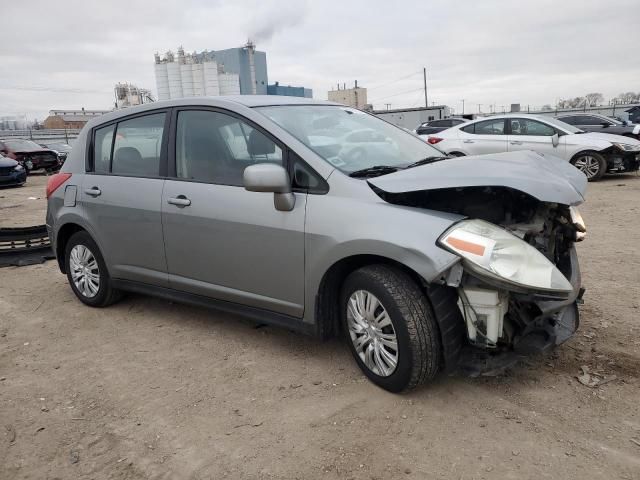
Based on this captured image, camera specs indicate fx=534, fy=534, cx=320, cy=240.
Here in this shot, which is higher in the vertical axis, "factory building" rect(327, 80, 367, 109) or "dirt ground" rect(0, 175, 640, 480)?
"factory building" rect(327, 80, 367, 109)

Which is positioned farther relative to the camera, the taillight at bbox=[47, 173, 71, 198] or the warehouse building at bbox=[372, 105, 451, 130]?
the warehouse building at bbox=[372, 105, 451, 130]

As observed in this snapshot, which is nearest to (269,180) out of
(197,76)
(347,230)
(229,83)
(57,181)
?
(347,230)

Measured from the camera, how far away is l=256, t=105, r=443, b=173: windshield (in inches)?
133

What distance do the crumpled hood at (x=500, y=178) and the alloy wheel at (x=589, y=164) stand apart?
909 centimetres

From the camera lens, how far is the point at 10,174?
53.5 ft

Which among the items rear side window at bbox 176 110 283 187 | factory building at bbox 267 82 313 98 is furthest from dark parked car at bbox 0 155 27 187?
factory building at bbox 267 82 313 98

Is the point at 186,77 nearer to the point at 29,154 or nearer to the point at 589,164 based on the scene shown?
the point at 29,154

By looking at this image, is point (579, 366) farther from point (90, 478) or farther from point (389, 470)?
point (90, 478)

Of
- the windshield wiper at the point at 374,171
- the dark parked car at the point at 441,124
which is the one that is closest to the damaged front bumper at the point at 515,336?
the windshield wiper at the point at 374,171

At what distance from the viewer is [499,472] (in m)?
2.33

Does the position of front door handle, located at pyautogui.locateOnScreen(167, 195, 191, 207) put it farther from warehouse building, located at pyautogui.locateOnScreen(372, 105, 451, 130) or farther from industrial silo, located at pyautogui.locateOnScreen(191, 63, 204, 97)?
industrial silo, located at pyautogui.locateOnScreen(191, 63, 204, 97)

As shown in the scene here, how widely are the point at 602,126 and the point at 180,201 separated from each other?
16.1 metres

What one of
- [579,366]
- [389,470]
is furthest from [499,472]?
[579,366]

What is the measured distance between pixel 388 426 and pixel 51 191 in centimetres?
385
